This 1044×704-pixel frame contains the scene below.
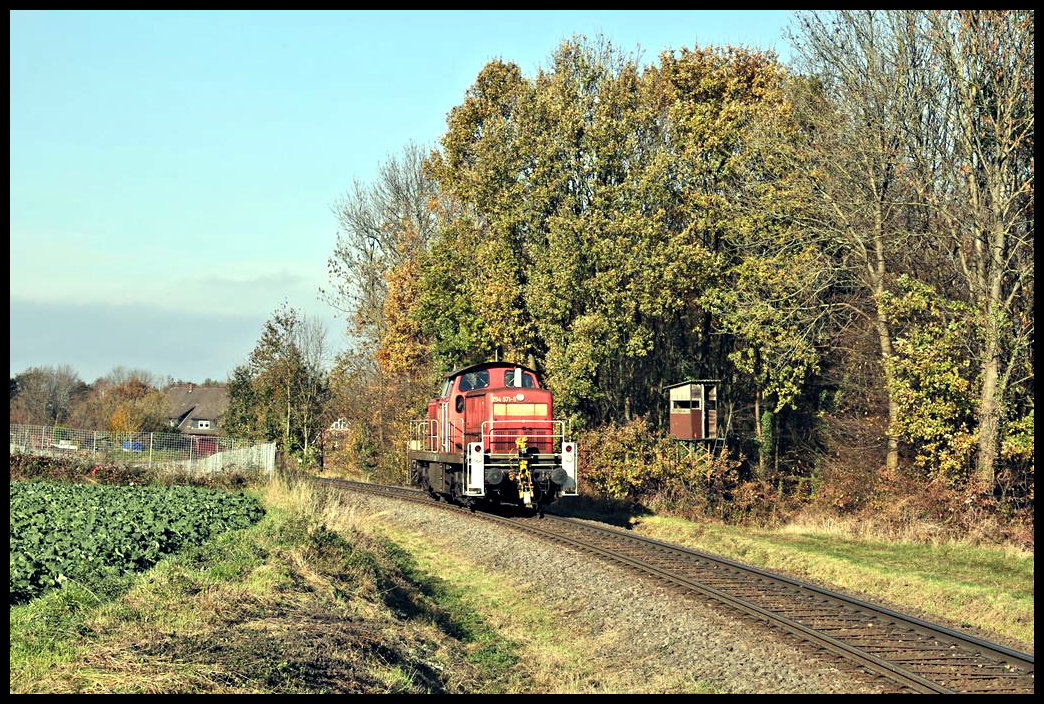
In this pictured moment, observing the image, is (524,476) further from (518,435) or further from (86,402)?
(86,402)

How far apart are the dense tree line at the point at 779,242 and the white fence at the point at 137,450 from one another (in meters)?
8.77

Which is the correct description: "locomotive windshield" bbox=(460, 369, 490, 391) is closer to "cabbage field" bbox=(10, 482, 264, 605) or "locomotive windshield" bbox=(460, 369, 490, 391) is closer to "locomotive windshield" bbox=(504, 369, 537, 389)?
"locomotive windshield" bbox=(504, 369, 537, 389)

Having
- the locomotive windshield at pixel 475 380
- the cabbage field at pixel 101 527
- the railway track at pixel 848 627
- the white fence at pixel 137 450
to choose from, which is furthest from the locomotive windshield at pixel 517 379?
the white fence at pixel 137 450

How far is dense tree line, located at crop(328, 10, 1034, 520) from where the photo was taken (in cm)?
2389

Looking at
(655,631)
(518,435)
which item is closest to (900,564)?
(655,631)

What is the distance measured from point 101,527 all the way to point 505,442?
9.90 metres

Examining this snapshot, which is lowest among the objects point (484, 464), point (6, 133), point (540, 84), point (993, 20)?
point (484, 464)

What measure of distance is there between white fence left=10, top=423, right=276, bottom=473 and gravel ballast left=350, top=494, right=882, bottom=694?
19086 millimetres

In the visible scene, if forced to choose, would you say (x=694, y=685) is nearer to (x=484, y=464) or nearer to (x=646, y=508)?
(x=484, y=464)

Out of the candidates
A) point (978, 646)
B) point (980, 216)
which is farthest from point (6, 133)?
point (980, 216)

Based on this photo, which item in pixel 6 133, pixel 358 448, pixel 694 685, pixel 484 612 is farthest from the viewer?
pixel 358 448

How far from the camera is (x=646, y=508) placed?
1179 inches

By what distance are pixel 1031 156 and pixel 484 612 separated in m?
18.2

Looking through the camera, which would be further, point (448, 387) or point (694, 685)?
point (448, 387)
